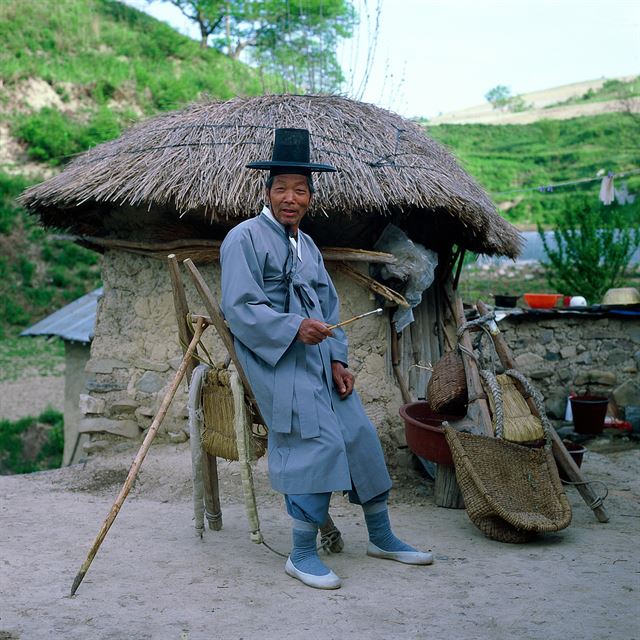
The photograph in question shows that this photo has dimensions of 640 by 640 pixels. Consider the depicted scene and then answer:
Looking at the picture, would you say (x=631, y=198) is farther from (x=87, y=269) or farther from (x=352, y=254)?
(x=352, y=254)

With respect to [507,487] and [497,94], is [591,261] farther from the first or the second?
[497,94]

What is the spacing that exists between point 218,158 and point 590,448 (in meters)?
4.01

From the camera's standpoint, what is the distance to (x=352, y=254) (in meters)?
4.97

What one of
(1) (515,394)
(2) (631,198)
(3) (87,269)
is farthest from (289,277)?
(2) (631,198)

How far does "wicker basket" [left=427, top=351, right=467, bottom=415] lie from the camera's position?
4.39 metres

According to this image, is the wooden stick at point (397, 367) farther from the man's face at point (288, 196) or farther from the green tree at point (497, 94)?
the green tree at point (497, 94)

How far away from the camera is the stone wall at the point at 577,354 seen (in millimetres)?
7598

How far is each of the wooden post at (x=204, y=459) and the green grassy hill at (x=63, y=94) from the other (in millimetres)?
9803

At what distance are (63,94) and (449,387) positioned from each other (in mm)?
17449

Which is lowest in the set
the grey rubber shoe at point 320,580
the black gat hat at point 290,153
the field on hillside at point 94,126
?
the grey rubber shoe at point 320,580

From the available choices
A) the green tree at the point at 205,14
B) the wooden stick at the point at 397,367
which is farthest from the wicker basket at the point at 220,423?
the green tree at the point at 205,14

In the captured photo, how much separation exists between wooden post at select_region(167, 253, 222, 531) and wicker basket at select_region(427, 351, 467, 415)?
1285 millimetres

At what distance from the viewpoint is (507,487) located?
4.05m

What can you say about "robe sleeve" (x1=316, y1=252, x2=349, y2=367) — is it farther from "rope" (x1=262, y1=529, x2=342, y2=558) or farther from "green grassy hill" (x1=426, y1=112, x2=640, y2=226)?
"green grassy hill" (x1=426, y1=112, x2=640, y2=226)
